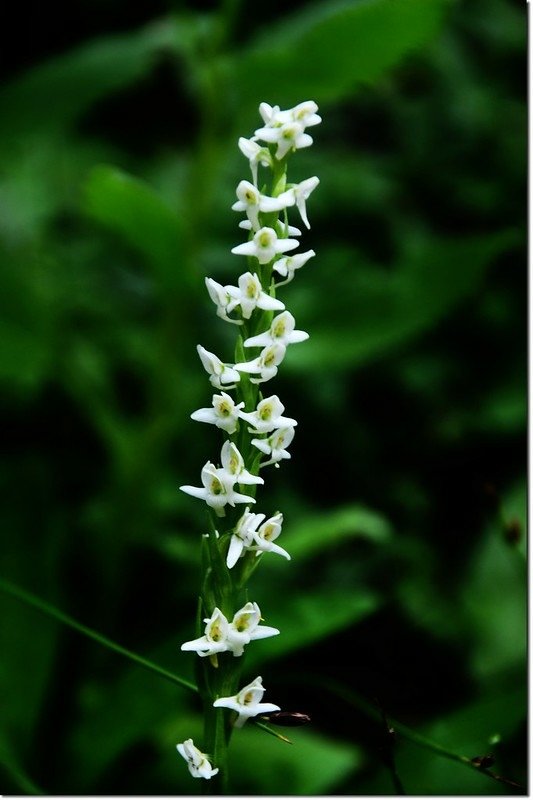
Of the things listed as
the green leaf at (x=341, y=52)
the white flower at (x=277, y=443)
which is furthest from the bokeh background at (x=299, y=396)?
the white flower at (x=277, y=443)

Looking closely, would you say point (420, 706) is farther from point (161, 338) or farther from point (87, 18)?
point (87, 18)

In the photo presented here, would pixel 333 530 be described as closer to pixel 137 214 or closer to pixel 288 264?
pixel 137 214

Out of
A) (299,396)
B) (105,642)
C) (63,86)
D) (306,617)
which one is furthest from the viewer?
(299,396)

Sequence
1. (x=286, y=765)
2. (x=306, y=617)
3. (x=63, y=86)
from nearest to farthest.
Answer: (x=306, y=617) < (x=286, y=765) < (x=63, y=86)

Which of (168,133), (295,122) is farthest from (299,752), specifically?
(168,133)

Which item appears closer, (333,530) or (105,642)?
(105,642)

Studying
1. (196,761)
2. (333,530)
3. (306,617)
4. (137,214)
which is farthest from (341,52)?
(196,761)

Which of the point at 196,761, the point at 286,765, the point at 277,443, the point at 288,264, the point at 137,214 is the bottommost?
the point at 196,761
